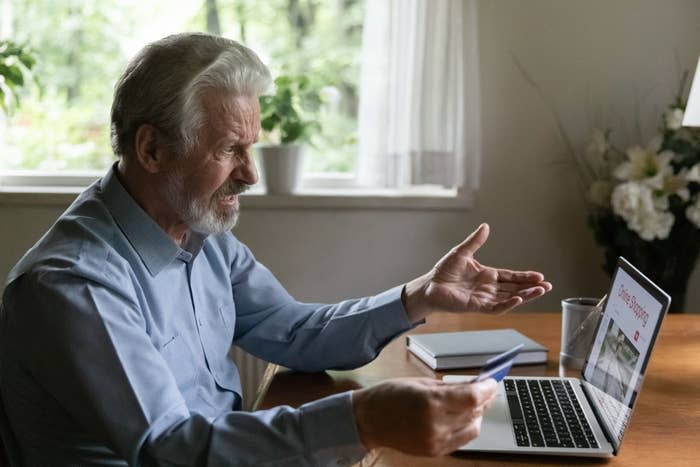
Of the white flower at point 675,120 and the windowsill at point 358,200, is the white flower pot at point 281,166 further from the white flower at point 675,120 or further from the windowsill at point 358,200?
the white flower at point 675,120

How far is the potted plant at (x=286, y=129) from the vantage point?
8.91 ft

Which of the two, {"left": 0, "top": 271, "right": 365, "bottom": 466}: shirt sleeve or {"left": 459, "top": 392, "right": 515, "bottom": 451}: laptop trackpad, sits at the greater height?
{"left": 0, "top": 271, "right": 365, "bottom": 466}: shirt sleeve

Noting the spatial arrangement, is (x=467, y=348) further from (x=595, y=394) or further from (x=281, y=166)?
(x=281, y=166)

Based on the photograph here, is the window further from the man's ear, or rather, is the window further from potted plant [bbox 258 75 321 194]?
the man's ear

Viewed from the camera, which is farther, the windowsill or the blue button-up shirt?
the windowsill

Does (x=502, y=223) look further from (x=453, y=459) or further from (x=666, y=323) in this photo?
(x=453, y=459)

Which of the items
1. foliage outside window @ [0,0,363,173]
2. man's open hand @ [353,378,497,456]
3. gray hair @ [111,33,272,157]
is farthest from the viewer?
foliage outside window @ [0,0,363,173]

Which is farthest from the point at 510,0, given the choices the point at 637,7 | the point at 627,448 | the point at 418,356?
the point at 627,448

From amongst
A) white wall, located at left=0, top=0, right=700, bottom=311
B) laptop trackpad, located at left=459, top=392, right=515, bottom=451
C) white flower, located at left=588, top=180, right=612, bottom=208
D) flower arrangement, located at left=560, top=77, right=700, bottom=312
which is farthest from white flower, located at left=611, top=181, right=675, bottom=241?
laptop trackpad, located at left=459, top=392, right=515, bottom=451

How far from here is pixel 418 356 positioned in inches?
69.9

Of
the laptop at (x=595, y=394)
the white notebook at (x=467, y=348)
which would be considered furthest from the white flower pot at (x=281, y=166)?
the laptop at (x=595, y=394)

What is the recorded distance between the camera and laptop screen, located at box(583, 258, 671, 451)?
4.15 ft

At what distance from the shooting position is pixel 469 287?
169cm

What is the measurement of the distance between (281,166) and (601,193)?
939 mm
